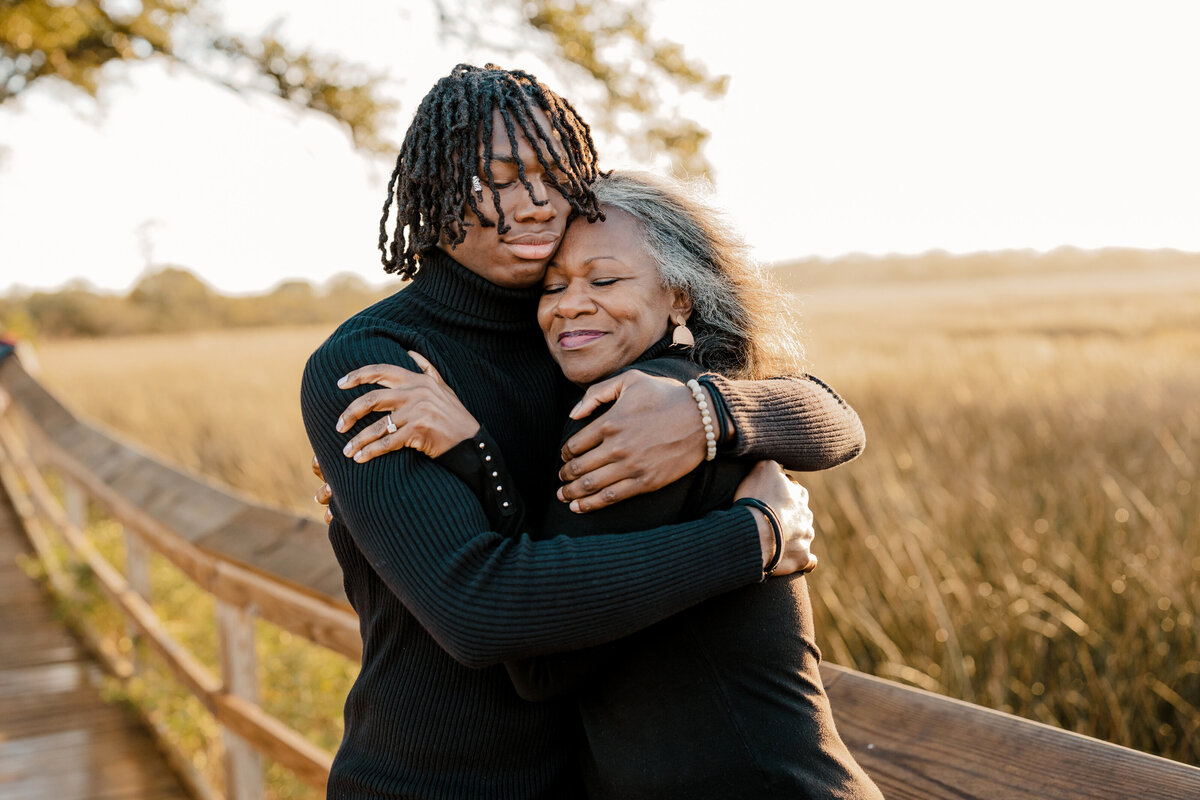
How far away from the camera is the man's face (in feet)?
4.98

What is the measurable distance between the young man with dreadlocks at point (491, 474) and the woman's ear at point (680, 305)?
22cm

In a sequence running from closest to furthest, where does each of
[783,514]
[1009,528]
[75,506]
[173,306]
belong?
[783,514], [1009,528], [75,506], [173,306]

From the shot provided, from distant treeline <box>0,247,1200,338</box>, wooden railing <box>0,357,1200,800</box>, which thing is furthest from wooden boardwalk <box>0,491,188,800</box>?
distant treeline <box>0,247,1200,338</box>

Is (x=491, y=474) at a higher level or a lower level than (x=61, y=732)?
higher

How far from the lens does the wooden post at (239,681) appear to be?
8.93 ft

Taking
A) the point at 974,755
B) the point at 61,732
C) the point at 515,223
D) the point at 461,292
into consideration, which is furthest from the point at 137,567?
the point at 974,755

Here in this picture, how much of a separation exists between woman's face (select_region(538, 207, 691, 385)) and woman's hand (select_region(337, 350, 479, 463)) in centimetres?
31

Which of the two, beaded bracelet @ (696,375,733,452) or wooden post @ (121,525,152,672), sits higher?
beaded bracelet @ (696,375,733,452)

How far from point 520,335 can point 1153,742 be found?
7.14ft

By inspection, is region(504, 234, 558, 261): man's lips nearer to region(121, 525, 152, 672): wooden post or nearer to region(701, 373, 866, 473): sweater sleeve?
region(701, 373, 866, 473): sweater sleeve

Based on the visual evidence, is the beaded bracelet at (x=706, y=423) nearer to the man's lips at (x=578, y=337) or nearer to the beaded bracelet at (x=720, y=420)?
the beaded bracelet at (x=720, y=420)

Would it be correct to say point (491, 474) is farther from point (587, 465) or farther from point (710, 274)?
point (710, 274)

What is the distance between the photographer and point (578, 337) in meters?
1.58

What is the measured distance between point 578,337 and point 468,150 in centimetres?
35
